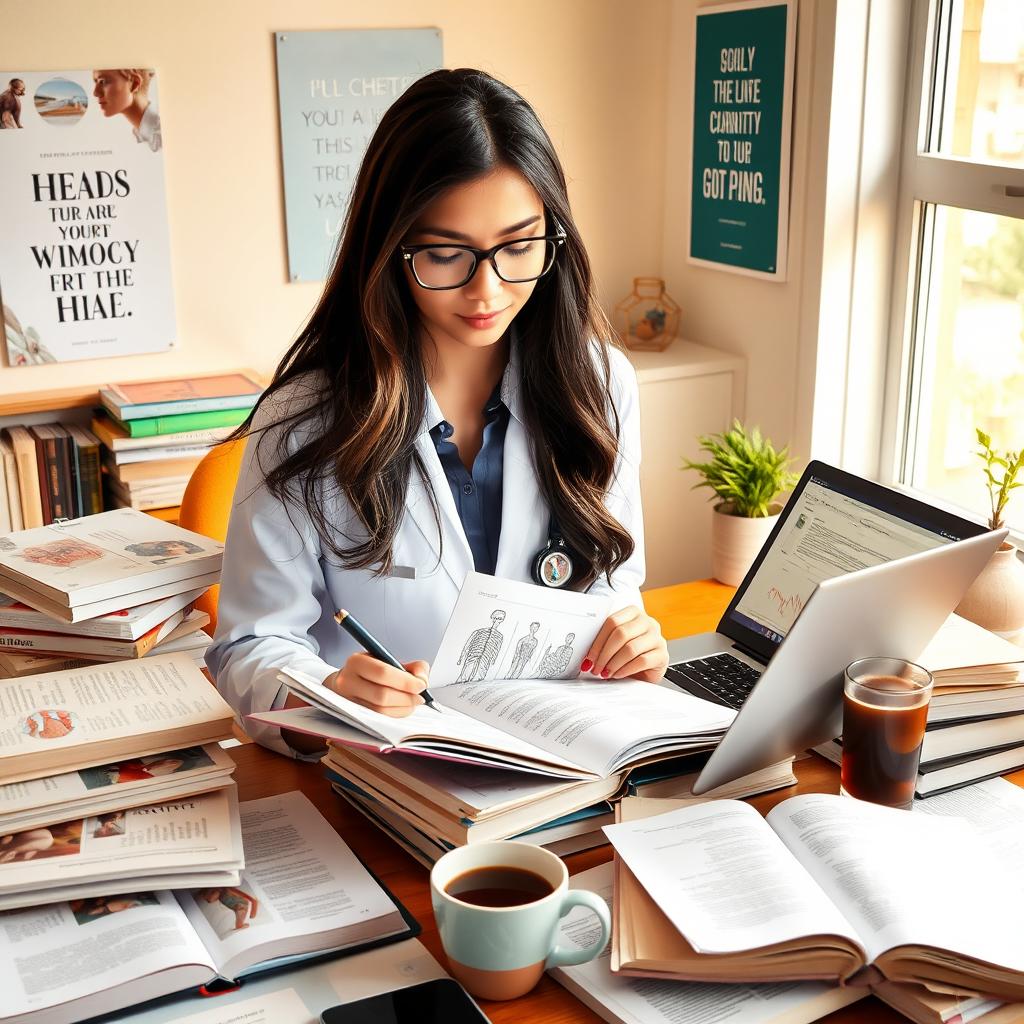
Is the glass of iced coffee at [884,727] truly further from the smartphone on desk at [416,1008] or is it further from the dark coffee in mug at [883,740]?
the smartphone on desk at [416,1008]

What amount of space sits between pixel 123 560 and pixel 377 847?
0.56 metres

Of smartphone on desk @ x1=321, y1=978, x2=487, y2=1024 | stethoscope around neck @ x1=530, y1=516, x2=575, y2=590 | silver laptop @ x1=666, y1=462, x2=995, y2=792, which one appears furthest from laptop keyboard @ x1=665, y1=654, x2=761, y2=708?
smartphone on desk @ x1=321, y1=978, x2=487, y2=1024

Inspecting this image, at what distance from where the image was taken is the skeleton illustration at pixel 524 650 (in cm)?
128

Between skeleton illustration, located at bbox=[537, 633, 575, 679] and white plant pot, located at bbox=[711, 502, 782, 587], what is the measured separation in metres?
0.73

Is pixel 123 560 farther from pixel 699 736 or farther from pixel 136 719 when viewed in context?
pixel 699 736

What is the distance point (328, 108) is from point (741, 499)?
1.48m

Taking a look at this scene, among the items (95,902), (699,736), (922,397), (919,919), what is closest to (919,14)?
(922,397)

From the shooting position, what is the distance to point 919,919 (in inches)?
36.2

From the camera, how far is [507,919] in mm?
877

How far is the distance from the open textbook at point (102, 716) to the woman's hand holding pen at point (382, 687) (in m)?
0.12

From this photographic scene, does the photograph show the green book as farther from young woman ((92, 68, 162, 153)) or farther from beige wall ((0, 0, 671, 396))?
young woman ((92, 68, 162, 153))

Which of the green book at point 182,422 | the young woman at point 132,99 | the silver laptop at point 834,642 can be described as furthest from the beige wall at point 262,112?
the silver laptop at point 834,642

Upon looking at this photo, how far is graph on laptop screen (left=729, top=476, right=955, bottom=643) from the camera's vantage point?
1.43 metres

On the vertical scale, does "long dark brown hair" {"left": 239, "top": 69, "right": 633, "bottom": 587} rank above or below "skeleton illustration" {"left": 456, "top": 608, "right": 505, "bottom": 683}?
above
